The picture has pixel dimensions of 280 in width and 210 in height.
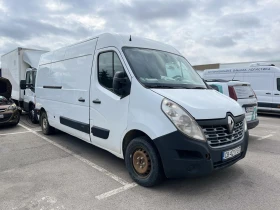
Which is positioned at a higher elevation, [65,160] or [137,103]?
[137,103]

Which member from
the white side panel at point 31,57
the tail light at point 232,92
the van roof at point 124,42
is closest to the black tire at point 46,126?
the van roof at point 124,42

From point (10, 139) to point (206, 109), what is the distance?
20.1 feet

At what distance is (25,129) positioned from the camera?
8.72 metres

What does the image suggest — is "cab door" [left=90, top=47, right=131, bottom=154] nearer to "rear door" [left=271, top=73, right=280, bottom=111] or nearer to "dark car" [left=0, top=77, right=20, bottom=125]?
"dark car" [left=0, top=77, right=20, bottom=125]

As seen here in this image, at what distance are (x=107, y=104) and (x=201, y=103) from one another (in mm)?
1693

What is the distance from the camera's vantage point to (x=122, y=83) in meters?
3.91

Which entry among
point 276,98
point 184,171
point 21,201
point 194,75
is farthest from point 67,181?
point 276,98

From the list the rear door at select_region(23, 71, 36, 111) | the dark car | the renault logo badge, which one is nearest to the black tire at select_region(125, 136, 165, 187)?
the renault logo badge

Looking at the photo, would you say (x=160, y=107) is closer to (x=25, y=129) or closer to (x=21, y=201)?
(x=21, y=201)

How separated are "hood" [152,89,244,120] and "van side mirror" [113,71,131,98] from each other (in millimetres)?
509

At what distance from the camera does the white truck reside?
10.4m

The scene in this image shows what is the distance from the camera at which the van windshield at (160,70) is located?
13.0 feet

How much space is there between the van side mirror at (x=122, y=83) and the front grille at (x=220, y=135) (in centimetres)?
136

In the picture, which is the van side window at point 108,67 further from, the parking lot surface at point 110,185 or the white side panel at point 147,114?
the parking lot surface at point 110,185
